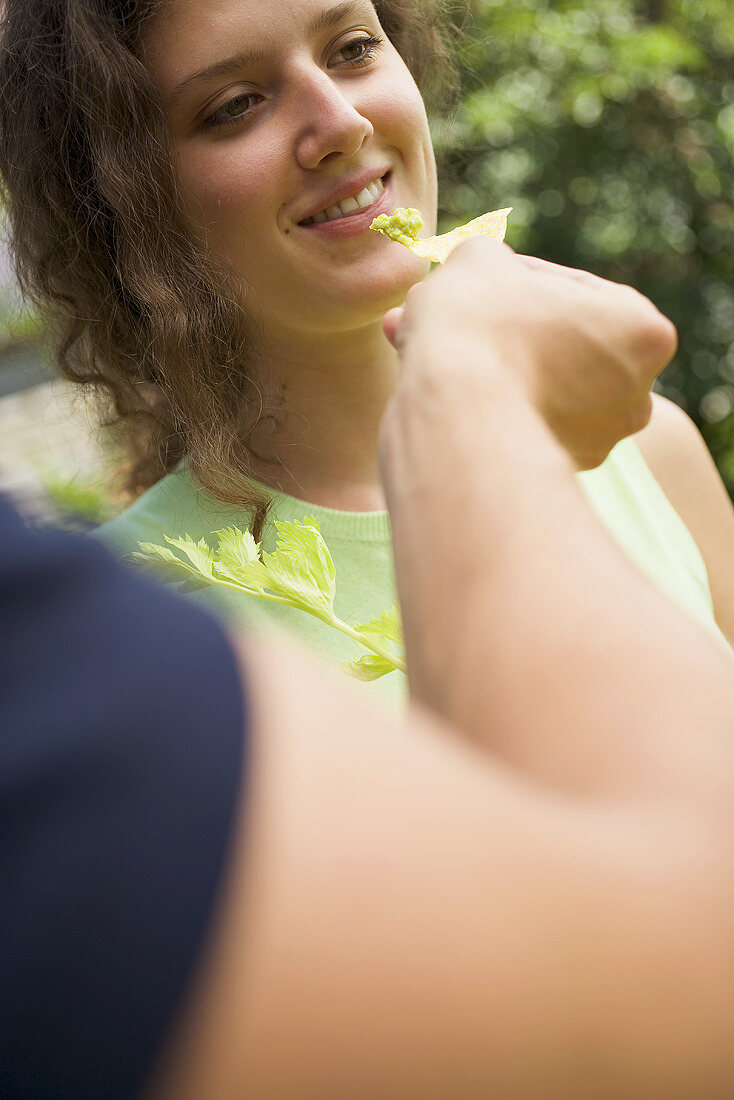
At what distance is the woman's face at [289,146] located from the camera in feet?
5.01

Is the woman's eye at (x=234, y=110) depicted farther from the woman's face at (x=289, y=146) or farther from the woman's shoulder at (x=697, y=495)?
the woman's shoulder at (x=697, y=495)

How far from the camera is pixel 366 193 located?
1.62 meters

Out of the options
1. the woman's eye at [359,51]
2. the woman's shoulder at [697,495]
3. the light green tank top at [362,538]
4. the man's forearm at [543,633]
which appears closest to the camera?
the man's forearm at [543,633]

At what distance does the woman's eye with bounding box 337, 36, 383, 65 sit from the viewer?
65.0 inches

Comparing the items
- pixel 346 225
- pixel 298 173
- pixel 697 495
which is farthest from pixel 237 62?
pixel 697 495

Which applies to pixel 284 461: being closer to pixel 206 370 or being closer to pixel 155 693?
pixel 206 370

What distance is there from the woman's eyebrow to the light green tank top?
0.59 m

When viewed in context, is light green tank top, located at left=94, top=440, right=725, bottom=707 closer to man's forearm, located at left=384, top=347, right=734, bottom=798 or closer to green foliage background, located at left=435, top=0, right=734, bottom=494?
man's forearm, located at left=384, top=347, right=734, bottom=798

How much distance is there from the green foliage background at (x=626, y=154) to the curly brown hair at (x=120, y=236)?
8.63ft

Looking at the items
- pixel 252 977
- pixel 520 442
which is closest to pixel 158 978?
pixel 252 977

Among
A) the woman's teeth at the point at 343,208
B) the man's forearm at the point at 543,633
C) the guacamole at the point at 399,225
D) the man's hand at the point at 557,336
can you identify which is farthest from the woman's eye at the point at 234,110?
the man's forearm at the point at 543,633

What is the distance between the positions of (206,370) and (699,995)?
1388mm

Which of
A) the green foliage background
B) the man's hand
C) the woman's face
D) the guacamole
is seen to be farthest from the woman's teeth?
the green foliage background

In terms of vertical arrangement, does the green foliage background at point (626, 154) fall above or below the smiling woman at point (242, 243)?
below
